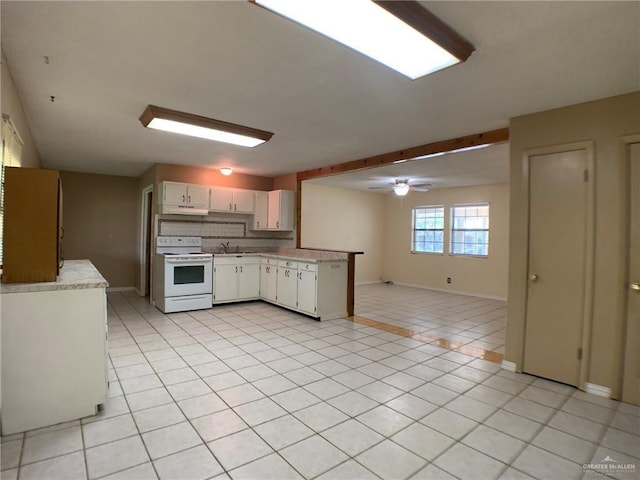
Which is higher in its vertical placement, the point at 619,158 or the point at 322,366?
the point at 619,158

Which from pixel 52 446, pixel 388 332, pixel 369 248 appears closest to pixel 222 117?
pixel 52 446

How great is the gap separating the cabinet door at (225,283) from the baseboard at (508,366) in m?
4.22

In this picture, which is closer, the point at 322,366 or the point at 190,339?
the point at 322,366

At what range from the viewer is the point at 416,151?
4.45m

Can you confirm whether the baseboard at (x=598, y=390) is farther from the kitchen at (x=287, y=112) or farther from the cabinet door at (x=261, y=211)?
the cabinet door at (x=261, y=211)

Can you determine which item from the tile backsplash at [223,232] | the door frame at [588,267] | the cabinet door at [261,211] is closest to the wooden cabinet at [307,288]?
the tile backsplash at [223,232]

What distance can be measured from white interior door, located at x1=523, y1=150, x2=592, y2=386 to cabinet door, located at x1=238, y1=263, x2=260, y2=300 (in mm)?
4333

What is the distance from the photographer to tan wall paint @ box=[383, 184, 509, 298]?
7221 mm

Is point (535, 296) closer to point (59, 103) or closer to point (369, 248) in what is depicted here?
point (59, 103)

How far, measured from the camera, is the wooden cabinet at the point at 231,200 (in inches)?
236

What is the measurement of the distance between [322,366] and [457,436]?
1411 millimetres

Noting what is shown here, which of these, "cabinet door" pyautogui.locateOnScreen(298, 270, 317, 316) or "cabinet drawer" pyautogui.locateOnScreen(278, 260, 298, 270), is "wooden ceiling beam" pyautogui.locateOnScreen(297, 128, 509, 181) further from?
"cabinet door" pyautogui.locateOnScreen(298, 270, 317, 316)

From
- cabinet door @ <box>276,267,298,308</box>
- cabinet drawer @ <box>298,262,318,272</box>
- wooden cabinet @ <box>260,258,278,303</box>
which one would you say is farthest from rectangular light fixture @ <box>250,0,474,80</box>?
wooden cabinet @ <box>260,258,278,303</box>

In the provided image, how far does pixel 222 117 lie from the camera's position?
11.2 feet
